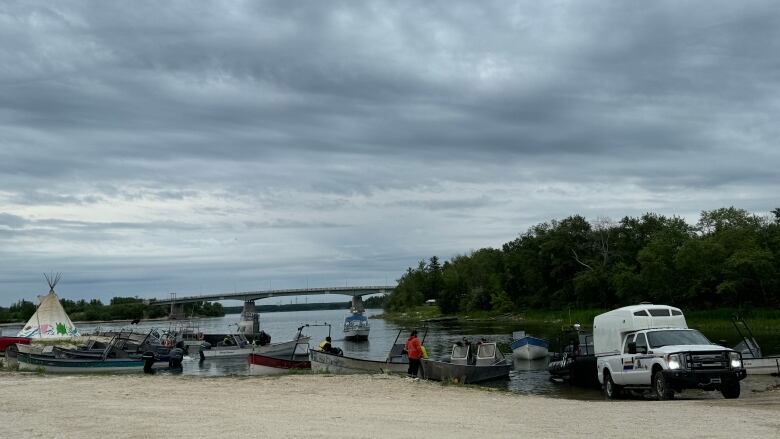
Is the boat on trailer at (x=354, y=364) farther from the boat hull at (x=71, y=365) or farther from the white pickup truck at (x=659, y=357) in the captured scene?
the boat hull at (x=71, y=365)

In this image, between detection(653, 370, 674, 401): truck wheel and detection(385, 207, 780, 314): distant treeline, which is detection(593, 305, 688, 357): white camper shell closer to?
detection(653, 370, 674, 401): truck wheel

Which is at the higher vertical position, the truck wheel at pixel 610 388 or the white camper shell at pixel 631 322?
the white camper shell at pixel 631 322

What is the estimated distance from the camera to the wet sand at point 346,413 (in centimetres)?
1338

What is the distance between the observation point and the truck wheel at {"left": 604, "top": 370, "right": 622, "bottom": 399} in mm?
23203

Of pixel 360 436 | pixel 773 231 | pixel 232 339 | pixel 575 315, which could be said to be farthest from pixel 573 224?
pixel 360 436

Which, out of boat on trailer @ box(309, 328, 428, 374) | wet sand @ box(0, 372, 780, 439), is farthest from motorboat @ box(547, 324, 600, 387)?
wet sand @ box(0, 372, 780, 439)

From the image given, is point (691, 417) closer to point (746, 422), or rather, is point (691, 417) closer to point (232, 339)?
point (746, 422)

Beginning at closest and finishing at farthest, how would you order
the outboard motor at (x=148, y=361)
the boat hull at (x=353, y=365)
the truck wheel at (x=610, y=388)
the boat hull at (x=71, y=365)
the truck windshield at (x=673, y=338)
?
the truck windshield at (x=673, y=338)
the truck wheel at (x=610, y=388)
the boat hull at (x=353, y=365)
the boat hull at (x=71, y=365)
the outboard motor at (x=148, y=361)

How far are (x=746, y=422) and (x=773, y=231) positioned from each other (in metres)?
76.1

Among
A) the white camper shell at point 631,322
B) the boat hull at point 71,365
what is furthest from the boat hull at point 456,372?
the boat hull at point 71,365

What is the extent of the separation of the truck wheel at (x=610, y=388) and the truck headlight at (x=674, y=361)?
3514 mm

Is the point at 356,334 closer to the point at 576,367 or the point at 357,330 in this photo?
the point at 357,330

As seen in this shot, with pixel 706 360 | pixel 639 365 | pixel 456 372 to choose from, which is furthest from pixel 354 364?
pixel 706 360

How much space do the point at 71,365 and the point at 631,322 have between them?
93.7 ft
